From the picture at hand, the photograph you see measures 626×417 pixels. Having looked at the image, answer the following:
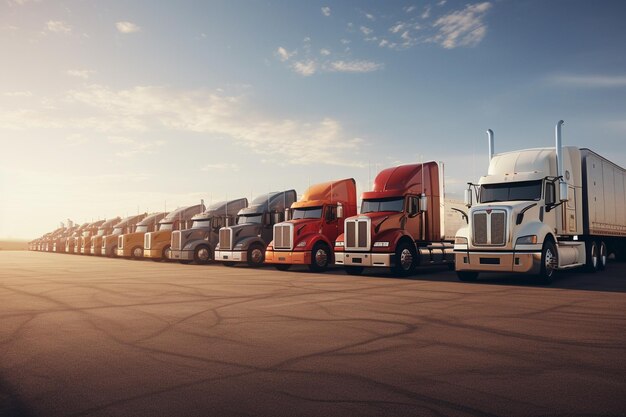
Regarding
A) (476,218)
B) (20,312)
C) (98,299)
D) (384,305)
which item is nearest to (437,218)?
(476,218)

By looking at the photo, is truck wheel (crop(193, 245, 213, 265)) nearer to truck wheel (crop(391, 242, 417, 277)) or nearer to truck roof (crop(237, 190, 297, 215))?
truck roof (crop(237, 190, 297, 215))

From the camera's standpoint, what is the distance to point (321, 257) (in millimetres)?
20266

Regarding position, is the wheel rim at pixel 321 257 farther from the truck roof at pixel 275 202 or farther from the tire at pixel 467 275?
the tire at pixel 467 275

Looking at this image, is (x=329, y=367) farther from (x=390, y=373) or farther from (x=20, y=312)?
(x=20, y=312)

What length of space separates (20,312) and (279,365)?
6.52m

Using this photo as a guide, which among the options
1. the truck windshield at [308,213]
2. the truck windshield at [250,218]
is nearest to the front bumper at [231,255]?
the truck windshield at [250,218]

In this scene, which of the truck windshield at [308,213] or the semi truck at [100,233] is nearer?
the truck windshield at [308,213]

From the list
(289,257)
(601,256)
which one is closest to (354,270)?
(289,257)

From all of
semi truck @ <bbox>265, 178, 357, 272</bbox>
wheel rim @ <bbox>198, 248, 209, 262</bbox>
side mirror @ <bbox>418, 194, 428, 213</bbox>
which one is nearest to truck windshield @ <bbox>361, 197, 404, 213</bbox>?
side mirror @ <bbox>418, 194, 428, 213</bbox>

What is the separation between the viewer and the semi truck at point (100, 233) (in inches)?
1607

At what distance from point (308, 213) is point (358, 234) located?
375 cm

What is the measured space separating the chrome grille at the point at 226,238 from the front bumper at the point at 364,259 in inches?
298

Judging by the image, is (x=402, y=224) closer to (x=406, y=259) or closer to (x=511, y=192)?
(x=406, y=259)

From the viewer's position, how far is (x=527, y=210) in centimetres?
1430
